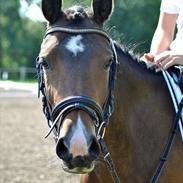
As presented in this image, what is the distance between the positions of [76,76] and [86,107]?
21 centimetres

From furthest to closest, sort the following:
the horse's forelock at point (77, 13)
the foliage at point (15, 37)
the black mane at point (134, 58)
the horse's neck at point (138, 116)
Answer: the foliage at point (15, 37) < the black mane at point (134, 58) < the horse's neck at point (138, 116) < the horse's forelock at point (77, 13)

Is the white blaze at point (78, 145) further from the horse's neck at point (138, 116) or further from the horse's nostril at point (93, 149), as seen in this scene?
the horse's neck at point (138, 116)

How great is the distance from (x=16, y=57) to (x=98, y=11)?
70.2 metres

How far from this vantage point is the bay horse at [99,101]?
3252 mm

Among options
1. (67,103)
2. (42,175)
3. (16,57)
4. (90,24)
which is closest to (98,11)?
(90,24)

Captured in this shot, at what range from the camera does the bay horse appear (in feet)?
10.7

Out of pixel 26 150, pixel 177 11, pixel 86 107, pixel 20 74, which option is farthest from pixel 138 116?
pixel 20 74

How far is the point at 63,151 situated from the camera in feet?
10.5

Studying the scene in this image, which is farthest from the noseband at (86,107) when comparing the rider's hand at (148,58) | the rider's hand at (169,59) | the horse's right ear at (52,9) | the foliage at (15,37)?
the foliage at (15,37)

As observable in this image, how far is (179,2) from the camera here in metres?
4.43

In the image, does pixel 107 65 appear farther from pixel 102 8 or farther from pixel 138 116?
pixel 138 116

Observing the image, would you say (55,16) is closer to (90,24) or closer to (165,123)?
(90,24)

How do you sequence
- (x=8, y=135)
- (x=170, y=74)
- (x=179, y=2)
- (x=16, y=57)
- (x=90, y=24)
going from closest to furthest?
(x=90, y=24) < (x=170, y=74) < (x=179, y=2) < (x=8, y=135) < (x=16, y=57)

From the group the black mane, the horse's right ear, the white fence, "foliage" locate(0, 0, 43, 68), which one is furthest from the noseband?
"foliage" locate(0, 0, 43, 68)
